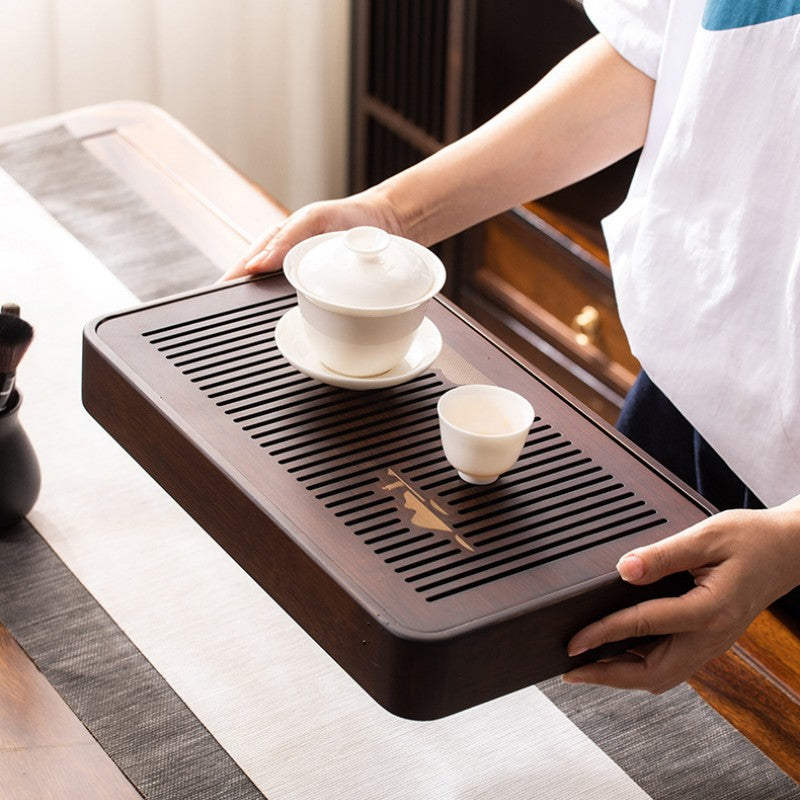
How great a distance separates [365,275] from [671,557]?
29cm

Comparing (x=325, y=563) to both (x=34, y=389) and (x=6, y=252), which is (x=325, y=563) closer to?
(x=34, y=389)

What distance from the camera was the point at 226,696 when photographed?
1.05 metres

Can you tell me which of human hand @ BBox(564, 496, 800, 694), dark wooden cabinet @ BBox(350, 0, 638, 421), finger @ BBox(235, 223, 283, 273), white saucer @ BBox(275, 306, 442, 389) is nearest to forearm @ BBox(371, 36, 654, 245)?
finger @ BBox(235, 223, 283, 273)

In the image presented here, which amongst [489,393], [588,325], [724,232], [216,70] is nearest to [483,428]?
[489,393]

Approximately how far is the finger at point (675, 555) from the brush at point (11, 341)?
0.52 meters

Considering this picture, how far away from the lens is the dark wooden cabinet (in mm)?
2559

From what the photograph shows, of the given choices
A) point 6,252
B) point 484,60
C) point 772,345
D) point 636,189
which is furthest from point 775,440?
point 484,60

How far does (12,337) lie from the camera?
43.1 inches

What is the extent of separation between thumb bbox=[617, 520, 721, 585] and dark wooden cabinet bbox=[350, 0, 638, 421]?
165 centimetres

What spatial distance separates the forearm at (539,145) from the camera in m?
1.31

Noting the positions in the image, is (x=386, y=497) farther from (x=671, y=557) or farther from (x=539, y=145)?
(x=539, y=145)

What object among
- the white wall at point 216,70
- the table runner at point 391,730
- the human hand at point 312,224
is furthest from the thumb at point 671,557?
the white wall at point 216,70

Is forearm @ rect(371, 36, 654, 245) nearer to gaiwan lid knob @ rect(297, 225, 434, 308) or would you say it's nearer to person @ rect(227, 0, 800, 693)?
person @ rect(227, 0, 800, 693)

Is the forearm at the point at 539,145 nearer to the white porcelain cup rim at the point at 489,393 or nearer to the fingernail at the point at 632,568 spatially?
the white porcelain cup rim at the point at 489,393
